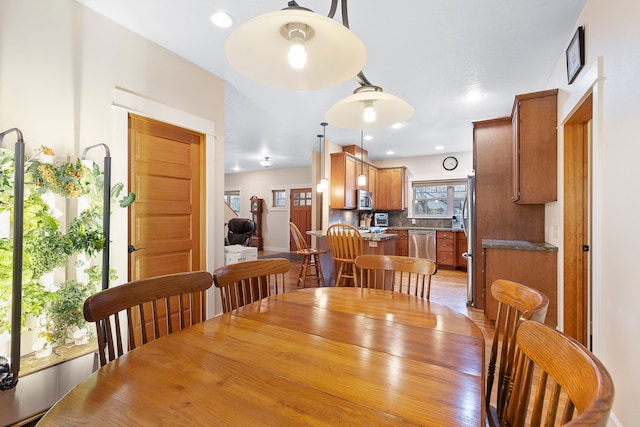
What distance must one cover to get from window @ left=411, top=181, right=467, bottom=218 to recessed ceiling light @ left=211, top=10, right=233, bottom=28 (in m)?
5.57

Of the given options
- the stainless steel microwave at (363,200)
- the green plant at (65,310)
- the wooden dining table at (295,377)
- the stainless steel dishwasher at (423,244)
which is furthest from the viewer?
the stainless steel dishwasher at (423,244)

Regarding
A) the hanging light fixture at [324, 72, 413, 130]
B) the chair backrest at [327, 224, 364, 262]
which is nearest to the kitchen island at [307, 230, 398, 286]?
the chair backrest at [327, 224, 364, 262]

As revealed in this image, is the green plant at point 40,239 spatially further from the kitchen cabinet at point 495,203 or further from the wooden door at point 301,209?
the wooden door at point 301,209

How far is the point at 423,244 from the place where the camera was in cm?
605

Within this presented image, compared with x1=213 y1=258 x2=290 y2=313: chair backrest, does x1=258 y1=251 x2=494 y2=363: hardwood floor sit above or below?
below

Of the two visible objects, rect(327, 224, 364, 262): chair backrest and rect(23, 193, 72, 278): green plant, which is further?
rect(327, 224, 364, 262): chair backrest

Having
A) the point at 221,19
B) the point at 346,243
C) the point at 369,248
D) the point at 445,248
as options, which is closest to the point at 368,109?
the point at 221,19

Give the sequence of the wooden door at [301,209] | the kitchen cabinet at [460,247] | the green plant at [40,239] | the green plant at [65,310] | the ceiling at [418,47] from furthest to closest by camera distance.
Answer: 1. the wooden door at [301,209]
2. the kitchen cabinet at [460,247]
3. the ceiling at [418,47]
4. the green plant at [65,310]
5. the green plant at [40,239]

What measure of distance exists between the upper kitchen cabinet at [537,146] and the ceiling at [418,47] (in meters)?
0.36

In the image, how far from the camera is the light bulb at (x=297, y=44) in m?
0.82

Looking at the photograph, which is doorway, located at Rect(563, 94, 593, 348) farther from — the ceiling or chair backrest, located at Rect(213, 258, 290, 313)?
chair backrest, located at Rect(213, 258, 290, 313)

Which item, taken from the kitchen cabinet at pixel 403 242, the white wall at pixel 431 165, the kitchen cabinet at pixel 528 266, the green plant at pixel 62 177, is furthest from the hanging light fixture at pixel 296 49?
the white wall at pixel 431 165

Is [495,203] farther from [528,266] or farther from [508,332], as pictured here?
[508,332]

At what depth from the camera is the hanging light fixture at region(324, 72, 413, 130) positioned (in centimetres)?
127
